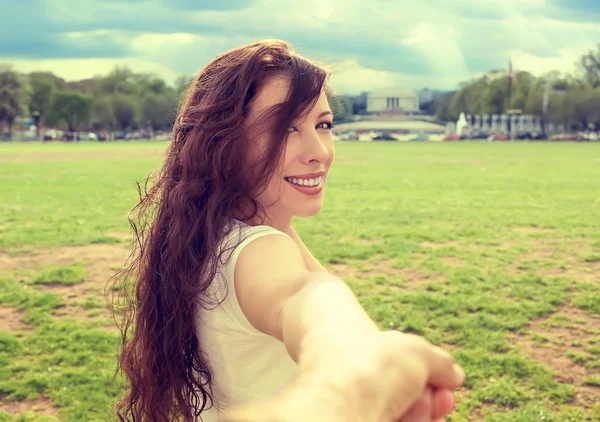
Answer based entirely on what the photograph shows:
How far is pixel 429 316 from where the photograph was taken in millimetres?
6660

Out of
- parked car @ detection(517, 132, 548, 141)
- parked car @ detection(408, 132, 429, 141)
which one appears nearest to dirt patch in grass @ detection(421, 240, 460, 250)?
parked car @ detection(517, 132, 548, 141)

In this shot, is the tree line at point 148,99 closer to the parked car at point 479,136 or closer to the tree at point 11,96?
the tree at point 11,96

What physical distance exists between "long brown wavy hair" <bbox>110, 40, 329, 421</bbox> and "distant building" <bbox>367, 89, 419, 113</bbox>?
121680 mm

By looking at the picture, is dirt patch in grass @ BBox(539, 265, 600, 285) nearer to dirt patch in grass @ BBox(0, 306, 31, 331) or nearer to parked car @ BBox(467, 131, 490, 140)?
dirt patch in grass @ BBox(0, 306, 31, 331)

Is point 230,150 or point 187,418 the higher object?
point 230,150

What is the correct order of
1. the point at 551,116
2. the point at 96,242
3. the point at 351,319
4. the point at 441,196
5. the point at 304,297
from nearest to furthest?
the point at 351,319
the point at 304,297
the point at 96,242
the point at 441,196
the point at 551,116

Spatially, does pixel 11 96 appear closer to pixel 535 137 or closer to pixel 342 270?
pixel 535 137

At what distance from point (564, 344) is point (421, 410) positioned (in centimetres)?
571

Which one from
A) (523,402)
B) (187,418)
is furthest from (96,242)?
(187,418)

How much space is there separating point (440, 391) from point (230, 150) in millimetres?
1086

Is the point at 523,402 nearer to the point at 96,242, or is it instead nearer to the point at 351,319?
the point at 351,319

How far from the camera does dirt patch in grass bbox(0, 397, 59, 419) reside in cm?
479

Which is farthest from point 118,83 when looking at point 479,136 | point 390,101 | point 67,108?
point 479,136

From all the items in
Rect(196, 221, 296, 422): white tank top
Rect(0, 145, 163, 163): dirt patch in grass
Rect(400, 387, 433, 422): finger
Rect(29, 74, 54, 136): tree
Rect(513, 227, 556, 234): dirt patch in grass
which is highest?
Rect(29, 74, 54, 136): tree
